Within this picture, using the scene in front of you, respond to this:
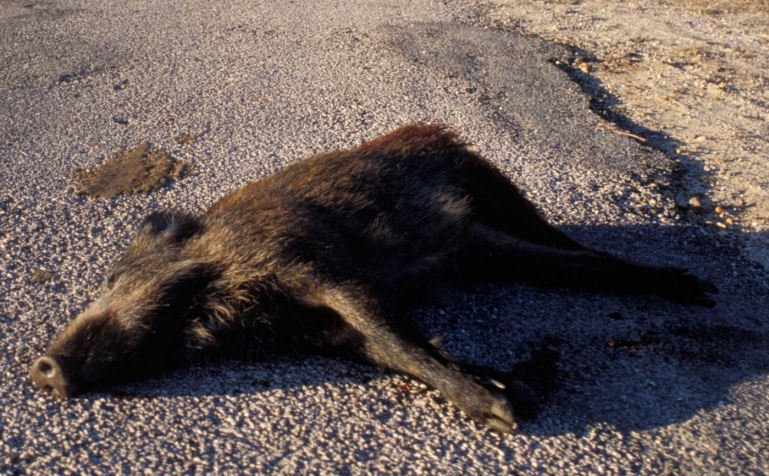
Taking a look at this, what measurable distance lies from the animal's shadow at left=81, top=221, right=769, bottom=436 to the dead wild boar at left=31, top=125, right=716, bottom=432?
102 millimetres

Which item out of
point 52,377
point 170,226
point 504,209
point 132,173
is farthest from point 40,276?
point 504,209

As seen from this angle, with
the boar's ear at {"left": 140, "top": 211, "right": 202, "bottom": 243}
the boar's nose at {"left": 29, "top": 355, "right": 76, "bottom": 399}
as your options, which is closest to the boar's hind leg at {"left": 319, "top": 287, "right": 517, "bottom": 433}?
the boar's ear at {"left": 140, "top": 211, "right": 202, "bottom": 243}

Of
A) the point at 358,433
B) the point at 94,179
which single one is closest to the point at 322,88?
the point at 94,179

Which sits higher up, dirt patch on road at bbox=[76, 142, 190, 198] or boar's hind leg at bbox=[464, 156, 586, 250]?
boar's hind leg at bbox=[464, 156, 586, 250]

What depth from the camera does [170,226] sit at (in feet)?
11.6

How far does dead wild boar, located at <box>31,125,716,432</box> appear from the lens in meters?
3.00

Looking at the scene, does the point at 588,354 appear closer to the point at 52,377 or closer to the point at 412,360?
the point at 412,360

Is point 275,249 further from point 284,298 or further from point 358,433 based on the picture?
point 358,433

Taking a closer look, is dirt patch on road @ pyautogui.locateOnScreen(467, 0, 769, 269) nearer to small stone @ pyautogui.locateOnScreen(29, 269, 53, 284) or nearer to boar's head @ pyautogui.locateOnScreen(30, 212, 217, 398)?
boar's head @ pyautogui.locateOnScreen(30, 212, 217, 398)

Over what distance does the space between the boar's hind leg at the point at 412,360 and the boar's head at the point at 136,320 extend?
0.61 meters

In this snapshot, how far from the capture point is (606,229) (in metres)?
4.36

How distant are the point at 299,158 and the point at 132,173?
3.36 ft

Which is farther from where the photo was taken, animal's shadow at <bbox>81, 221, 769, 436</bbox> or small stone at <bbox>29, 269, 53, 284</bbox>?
small stone at <bbox>29, 269, 53, 284</bbox>

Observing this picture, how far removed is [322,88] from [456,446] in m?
3.81
